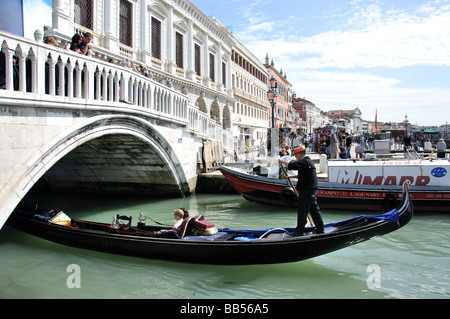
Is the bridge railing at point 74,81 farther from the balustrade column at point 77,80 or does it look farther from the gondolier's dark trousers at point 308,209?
the gondolier's dark trousers at point 308,209

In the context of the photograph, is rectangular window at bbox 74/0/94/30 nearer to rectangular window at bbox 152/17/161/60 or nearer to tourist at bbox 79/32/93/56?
rectangular window at bbox 152/17/161/60

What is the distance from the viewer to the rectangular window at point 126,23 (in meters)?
13.0

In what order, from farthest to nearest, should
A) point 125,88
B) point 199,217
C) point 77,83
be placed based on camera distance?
point 125,88, point 77,83, point 199,217

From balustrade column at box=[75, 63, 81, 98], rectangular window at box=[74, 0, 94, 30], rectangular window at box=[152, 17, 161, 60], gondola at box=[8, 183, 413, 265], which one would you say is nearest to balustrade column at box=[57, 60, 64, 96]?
balustrade column at box=[75, 63, 81, 98]

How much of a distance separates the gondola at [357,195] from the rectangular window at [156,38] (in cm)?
796

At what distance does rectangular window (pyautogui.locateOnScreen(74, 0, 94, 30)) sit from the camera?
1080 centimetres

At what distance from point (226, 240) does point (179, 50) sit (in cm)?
1389

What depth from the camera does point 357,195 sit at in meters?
8.54

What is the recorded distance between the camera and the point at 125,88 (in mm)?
7383

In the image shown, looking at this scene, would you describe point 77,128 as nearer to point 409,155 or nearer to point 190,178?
point 190,178

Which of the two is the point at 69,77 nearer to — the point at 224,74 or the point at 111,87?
the point at 111,87

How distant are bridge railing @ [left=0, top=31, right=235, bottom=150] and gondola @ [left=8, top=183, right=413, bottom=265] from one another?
82.5 inches
